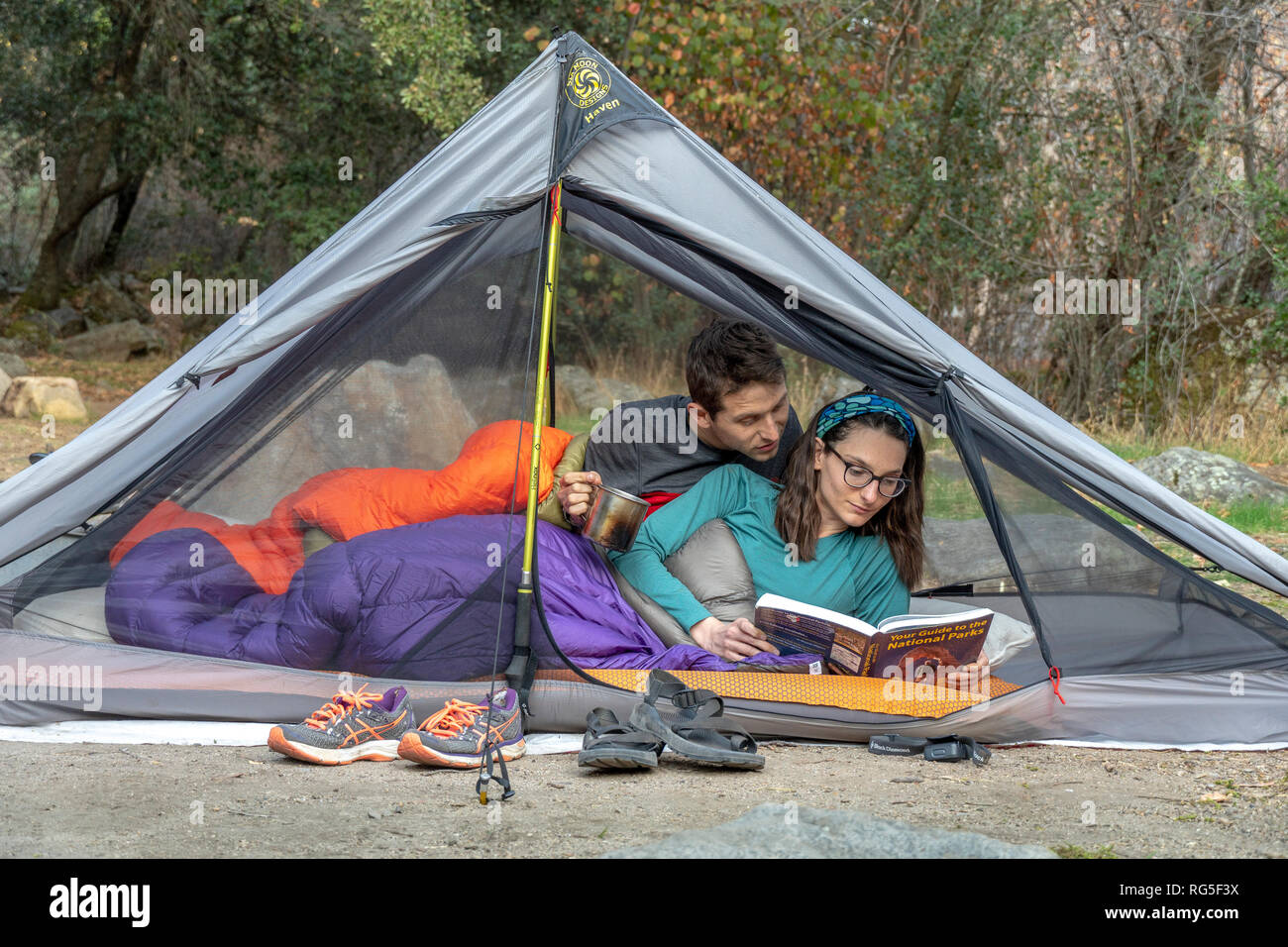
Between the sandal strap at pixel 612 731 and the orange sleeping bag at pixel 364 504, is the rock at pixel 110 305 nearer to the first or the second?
the orange sleeping bag at pixel 364 504

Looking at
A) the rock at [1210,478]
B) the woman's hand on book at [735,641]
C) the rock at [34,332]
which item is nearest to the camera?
the woman's hand on book at [735,641]

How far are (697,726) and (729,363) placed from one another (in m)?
0.99

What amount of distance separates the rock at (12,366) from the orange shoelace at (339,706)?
8.44 metres

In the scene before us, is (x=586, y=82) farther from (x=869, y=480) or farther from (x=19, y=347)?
(x=19, y=347)

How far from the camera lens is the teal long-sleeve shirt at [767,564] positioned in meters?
3.26

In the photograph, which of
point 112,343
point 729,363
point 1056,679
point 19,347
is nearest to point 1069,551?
point 1056,679

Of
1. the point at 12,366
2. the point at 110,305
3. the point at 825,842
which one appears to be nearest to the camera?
the point at 825,842

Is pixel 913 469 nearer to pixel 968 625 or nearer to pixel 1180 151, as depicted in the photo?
pixel 968 625

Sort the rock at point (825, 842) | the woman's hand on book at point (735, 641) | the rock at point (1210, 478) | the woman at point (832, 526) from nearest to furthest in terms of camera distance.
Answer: the rock at point (825, 842)
the woman's hand on book at point (735, 641)
the woman at point (832, 526)
the rock at point (1210, 478)

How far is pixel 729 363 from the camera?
10.9 feet

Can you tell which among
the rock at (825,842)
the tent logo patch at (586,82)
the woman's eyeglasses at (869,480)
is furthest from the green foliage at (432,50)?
the rock at (825,842)

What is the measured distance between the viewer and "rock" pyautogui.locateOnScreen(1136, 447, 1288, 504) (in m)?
6.18

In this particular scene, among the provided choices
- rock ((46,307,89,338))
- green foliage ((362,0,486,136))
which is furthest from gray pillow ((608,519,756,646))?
rock ((46,307,89,338))

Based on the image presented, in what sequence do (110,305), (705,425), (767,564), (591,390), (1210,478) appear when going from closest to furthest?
(767,564), (705,425), (1210,478), (591,390), (110,305)
